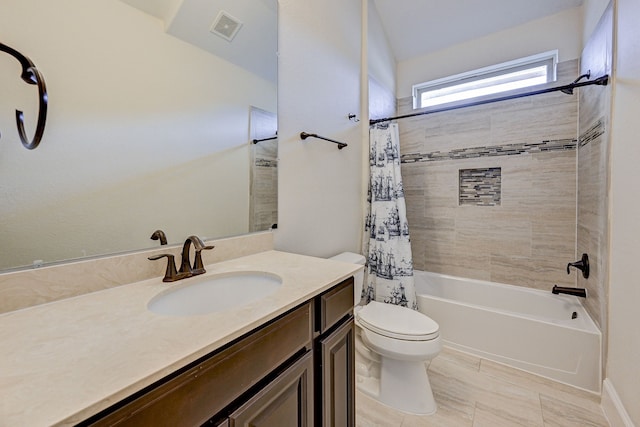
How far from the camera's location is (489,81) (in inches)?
95.7

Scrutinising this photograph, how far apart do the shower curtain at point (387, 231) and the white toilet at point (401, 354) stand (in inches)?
16.8

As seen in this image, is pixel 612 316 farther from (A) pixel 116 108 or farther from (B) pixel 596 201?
A: (A) pixel 116 108

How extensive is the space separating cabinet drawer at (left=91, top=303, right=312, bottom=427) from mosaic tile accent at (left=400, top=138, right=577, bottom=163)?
232cm

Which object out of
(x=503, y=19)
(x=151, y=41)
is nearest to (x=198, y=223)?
(x=151, y=41)

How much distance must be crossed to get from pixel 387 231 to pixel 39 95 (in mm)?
1952

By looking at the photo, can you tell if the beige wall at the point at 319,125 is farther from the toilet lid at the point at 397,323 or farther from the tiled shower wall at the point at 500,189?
the tiled shower wall at the point at 500,189

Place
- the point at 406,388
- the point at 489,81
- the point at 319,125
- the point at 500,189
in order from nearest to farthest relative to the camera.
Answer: the point at 406,388 → the point at 319,125 → the point at 500,189 → the point at 489,81

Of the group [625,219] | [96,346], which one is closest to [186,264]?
[96,346]

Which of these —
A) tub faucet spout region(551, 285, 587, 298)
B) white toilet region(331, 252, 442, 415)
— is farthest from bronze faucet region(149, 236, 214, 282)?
tub faucet spout region(551, 285, 587, 298)

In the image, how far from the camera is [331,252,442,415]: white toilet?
4.51ft

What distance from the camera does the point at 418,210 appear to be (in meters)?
2.69

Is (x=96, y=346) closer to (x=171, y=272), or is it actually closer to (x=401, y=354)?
(x=171, y=272)

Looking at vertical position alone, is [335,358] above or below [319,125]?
below

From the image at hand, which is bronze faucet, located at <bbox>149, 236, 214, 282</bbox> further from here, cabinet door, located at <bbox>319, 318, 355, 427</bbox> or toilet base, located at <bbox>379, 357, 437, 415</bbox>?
toilet base, located at <bbox>379, 357, 437, 415</bbox>
